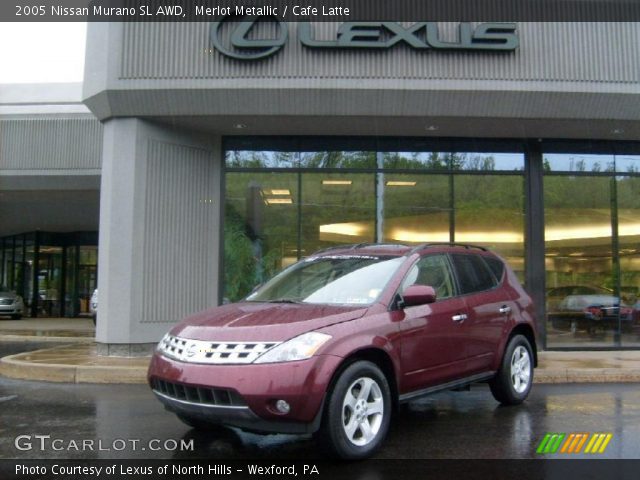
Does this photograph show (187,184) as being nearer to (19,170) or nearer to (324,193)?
(324,193)

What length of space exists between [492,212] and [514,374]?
20.2 feet

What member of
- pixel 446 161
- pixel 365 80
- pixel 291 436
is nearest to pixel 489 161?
pixel 446 161

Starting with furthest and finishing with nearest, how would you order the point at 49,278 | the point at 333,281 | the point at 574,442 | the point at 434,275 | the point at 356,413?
1. the point at 49,278
2. the point at 434,275
3. the point at 333,281
4. the point at 574,442
5. the point at 356,413

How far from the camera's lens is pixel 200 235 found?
1178 cm

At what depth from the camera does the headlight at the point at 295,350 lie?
4.47 m

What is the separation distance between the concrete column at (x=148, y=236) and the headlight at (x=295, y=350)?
22.6 ft

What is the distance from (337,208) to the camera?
41.0 feet

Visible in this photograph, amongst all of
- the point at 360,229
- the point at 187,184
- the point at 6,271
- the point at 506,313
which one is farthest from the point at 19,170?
the point at 6,271

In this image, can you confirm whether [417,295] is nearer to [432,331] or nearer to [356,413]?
[432,331]

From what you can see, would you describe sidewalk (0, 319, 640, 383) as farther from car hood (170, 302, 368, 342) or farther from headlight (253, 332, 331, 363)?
headlight (253, 332, 331, 363)

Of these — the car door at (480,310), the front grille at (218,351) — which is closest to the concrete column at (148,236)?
the front grille at (218,351)

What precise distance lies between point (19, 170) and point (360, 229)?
372 inches

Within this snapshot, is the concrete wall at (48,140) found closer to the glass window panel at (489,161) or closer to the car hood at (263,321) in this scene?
the glass window panel at (489,161)

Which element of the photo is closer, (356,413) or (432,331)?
(356,413)
